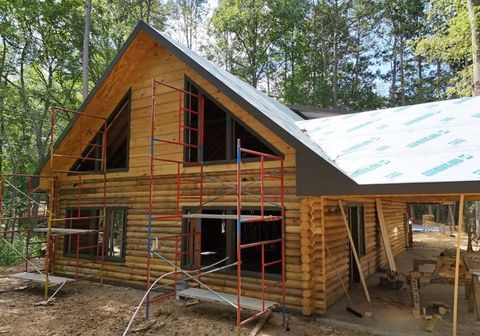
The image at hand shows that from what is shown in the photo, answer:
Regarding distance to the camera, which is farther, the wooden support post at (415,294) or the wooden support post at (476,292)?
the wooden support post at (415,294)

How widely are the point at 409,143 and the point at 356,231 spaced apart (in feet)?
12.6

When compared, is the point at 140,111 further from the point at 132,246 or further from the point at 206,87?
the point at 132,246

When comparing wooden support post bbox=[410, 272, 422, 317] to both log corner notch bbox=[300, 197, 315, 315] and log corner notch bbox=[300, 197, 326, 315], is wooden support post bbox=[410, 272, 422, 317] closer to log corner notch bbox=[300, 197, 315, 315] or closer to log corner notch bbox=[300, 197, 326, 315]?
log corner notch bbox=[300, 197, 326, 315]

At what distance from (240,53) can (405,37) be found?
15667mm

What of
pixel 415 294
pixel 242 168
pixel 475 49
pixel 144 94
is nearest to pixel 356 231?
pixel 415 294

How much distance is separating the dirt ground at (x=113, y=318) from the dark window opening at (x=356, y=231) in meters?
3.43

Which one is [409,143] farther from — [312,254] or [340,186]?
[312,254]

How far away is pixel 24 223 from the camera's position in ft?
70.0

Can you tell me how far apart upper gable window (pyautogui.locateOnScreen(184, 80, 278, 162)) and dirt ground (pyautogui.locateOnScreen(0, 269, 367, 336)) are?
348cm

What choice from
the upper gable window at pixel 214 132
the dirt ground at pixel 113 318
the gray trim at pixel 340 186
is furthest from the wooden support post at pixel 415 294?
the upper gable window at pixel 214 132

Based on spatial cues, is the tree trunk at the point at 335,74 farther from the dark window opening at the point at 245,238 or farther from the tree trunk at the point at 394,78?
the dark window opening at the point at 245,238

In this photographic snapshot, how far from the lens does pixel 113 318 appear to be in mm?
6742

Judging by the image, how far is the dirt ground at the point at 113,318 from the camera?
599cm

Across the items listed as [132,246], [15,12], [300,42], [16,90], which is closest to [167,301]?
[132,246]
